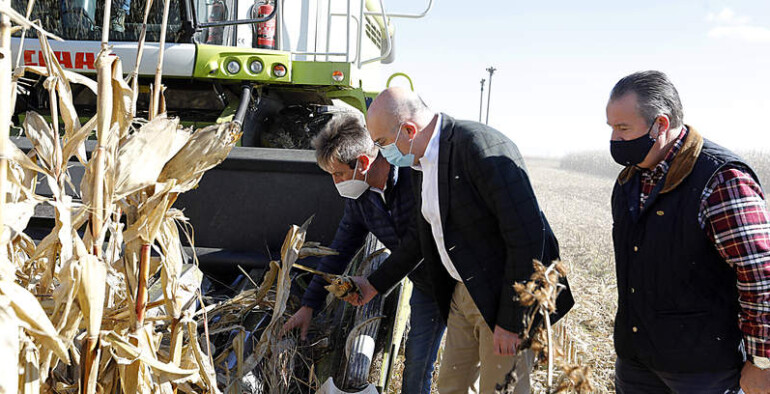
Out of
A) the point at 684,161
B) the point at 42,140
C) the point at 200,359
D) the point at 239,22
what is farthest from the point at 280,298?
the point at 239,22

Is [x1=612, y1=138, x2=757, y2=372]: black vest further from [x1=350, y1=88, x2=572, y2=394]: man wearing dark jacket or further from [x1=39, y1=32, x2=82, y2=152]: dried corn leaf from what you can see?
[x1=39, y1=32, x2=82, y2=152]: dried corn leaf

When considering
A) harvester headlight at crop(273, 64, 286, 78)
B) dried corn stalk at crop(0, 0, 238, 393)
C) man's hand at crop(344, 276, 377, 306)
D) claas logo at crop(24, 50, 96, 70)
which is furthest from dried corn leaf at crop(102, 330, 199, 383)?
claas logo at crop(24, 50, 96, 70)

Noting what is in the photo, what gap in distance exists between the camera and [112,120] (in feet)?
4.38

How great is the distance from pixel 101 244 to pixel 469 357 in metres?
1.57

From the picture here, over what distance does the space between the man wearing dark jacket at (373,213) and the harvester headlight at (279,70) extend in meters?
1.44

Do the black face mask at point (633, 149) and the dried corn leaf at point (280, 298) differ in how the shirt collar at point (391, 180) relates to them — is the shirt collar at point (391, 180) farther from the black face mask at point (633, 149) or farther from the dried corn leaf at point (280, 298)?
the black face mask at point (633, 149)

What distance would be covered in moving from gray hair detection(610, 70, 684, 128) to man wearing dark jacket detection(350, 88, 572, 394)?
395 millimetres

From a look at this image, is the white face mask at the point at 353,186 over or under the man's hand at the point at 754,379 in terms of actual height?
over

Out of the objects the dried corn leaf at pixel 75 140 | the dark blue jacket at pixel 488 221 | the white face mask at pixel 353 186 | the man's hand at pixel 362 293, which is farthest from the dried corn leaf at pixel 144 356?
the white face mask at pixel 353 186

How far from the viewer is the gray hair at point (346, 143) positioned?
8.24 feet

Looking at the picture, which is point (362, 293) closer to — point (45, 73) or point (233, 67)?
point (45, 73)

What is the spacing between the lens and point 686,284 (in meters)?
1.79

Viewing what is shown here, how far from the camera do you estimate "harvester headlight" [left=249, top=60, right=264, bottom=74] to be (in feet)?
13.0

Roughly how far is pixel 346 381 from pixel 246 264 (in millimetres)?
1176
